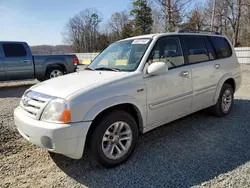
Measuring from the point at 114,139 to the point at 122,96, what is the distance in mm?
594

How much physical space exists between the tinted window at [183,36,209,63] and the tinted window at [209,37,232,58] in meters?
0.42

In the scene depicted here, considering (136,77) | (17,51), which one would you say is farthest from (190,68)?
(17,51)

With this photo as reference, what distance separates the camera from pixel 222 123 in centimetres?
440

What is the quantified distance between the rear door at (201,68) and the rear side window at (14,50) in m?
7.54

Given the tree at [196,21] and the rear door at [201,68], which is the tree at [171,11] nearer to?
the tree at [196,21]

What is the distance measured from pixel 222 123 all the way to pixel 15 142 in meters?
3.95

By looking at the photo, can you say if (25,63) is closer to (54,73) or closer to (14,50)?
(14,50)

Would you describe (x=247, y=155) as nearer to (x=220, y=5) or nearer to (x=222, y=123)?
(x=222, y=123)

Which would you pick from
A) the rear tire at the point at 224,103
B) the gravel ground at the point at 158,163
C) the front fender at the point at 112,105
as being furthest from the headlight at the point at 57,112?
the rear tire at the point at 224,103

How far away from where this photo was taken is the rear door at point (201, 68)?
3904 millimetres

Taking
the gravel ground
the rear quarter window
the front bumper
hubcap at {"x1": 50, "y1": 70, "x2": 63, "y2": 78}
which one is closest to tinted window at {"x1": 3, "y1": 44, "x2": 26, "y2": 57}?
hubcap at {"x1": 50, "y1": 70, "x2": 63, "y2": 78}

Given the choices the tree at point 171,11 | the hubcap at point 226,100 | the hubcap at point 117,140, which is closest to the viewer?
the hubcap at point 117,140

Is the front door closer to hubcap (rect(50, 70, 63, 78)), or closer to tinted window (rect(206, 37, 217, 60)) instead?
tinted window (rect(206, 37, 217, 60))

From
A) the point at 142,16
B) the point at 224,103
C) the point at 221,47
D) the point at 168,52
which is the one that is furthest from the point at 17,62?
the point at 142,16
